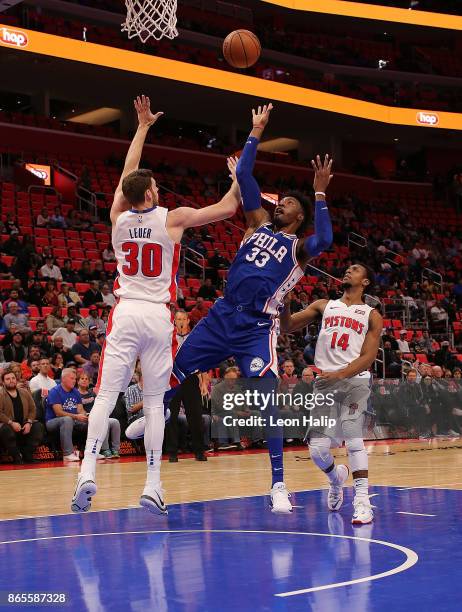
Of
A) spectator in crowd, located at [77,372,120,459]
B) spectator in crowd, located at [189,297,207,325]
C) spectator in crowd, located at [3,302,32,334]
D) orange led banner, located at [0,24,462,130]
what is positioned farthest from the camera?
orange led banner, located at [0,24,462,130]

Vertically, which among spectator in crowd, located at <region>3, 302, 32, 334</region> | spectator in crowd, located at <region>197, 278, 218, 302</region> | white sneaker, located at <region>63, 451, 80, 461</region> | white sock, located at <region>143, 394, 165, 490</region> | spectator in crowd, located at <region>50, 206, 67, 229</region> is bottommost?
white sneaker, located at <region>63, 451, 80, 461</region>

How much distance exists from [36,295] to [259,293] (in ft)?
34.7

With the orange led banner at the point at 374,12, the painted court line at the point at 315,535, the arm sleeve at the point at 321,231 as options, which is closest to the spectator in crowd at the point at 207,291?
the arm sleeve at the point at 321,231

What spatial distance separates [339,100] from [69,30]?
9.89m

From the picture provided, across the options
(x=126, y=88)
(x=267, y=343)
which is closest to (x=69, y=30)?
(x=126, y=88)

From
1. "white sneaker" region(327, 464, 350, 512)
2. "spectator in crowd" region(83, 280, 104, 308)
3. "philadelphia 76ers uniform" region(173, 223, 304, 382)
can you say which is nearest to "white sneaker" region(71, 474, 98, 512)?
"philadelphia 76ers uniform" region(173, 223, 304, 382)

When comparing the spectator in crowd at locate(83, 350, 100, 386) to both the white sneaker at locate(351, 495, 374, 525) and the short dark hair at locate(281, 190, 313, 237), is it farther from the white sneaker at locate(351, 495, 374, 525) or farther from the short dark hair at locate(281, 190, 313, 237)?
the white sneaker at locate(351, 495, 374, 525)

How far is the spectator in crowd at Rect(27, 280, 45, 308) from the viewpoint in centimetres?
1666

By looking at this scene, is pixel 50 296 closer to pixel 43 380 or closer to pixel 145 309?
pixel 43 380

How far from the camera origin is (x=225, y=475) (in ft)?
34.2

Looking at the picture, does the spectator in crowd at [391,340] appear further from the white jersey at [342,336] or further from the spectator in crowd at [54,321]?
the white jersey at [342,336]

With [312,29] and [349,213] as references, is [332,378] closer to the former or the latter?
[349,213]

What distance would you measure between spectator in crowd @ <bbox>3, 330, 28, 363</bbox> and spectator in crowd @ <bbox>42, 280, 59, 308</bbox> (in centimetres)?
246

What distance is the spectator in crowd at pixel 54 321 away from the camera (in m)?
15.3
